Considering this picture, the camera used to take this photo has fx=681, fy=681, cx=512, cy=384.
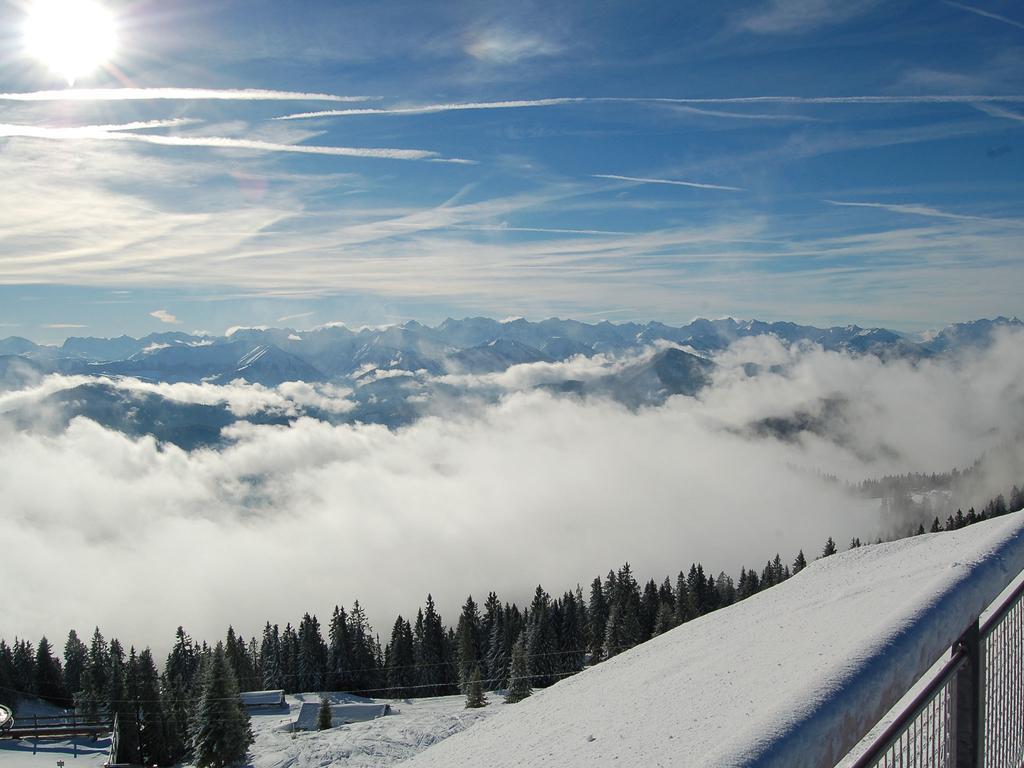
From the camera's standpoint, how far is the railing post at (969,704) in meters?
3.07

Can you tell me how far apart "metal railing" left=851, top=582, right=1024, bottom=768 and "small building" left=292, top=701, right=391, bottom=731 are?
59497 millimetres

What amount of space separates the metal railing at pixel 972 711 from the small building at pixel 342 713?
59497 millimetres

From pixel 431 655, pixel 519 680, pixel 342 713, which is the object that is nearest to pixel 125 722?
pixel 342 713

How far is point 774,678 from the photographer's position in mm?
5012

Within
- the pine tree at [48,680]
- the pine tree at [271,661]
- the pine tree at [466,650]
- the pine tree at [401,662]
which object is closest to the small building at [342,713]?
the pine tree at [466,650]

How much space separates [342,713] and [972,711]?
215ft

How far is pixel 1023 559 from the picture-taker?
351 cm

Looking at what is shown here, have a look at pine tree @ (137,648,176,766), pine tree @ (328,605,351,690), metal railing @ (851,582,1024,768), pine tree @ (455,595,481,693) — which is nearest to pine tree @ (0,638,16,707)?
pine tree @ (137,648,176,766)

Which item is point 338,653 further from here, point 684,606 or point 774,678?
point 774,678

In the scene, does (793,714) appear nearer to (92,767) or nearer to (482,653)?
(92,767)

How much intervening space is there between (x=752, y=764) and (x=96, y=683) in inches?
3665

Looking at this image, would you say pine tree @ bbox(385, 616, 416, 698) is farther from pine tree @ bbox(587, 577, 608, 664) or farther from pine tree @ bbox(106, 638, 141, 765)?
pine tree @ bbox(106, 638, 141, 765)

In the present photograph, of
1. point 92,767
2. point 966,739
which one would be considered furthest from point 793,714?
point 92,767

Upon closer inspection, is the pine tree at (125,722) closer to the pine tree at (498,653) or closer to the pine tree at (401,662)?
the pine tree at (401,662)
